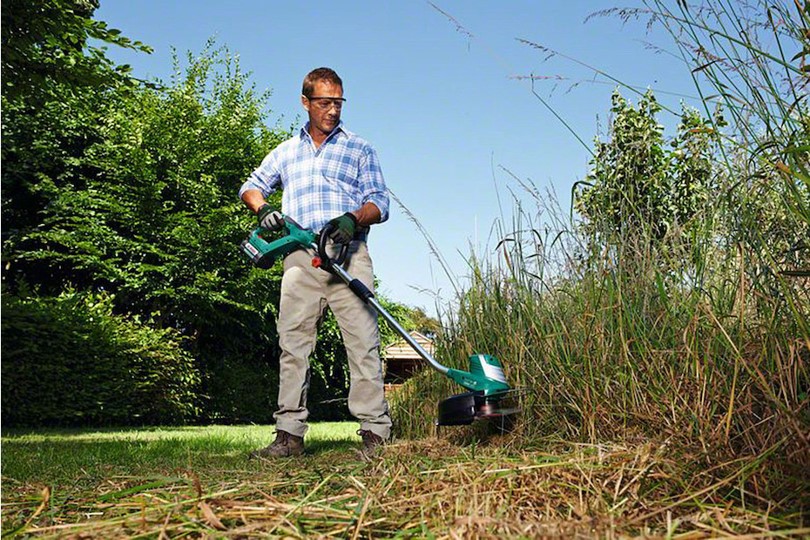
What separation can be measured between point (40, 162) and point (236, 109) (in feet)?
12.4

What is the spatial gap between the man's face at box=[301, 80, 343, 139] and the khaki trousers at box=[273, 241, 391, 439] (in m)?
0.68

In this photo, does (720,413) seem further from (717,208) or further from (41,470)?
(41,470)

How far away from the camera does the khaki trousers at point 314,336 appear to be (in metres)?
4.14

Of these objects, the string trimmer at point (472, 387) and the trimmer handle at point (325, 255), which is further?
the trimmer handle at point (325, 255)

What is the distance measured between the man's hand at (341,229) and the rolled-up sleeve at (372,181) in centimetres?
37

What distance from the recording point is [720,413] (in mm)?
2303

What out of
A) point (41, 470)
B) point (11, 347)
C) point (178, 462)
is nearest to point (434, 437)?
point (178, 462)

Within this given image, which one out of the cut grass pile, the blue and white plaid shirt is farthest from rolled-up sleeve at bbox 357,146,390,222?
the cut grass pile

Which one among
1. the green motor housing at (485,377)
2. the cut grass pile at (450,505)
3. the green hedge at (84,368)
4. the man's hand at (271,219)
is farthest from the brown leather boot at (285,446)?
the green hedge at (84,368)

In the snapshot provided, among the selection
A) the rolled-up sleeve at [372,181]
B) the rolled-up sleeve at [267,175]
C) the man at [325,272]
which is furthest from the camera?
the rolled-up sleeve at [267,175]

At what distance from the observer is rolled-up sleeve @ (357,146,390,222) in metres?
4.27

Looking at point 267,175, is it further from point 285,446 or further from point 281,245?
point 285,446

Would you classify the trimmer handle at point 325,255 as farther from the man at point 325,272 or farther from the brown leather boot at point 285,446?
the brown leather boot at point 285,446

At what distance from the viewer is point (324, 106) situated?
169 inches
